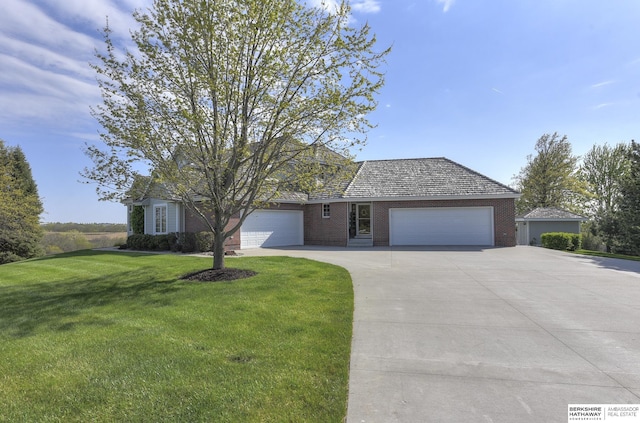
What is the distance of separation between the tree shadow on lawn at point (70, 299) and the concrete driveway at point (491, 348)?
14.9 ft

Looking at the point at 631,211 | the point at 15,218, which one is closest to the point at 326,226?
the point at 631,211

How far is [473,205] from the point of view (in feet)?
67.1

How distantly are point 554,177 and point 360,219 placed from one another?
26389 millimetres

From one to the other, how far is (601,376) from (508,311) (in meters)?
2.67

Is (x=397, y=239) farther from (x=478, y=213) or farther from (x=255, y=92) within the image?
(x=255, y=92)

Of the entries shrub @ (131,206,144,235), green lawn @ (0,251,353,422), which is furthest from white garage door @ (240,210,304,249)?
green lawn @ (0,251,353,422)

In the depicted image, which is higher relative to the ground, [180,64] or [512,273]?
[180,64]

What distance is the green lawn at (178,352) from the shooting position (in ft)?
10.6

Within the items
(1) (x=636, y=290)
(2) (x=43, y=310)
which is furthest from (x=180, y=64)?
(1) (x=636, y=290)

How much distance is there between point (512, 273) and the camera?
10.7 m

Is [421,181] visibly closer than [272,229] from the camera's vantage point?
No

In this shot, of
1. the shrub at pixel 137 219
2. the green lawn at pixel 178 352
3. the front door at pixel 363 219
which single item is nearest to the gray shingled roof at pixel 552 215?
the front door at pixel 363 219

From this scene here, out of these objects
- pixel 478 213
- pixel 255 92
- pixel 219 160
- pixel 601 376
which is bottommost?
pixel 601 376

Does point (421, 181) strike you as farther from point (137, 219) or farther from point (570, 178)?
point (570, 178)
